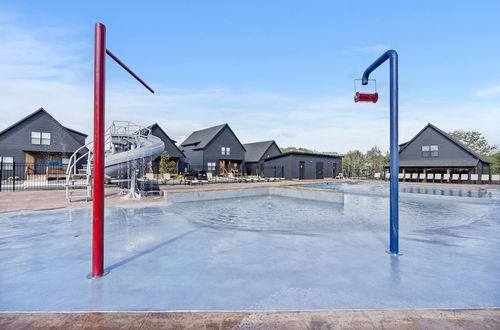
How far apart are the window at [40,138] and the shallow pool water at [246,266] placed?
80.0 feet

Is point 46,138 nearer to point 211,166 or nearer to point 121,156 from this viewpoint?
point 211,166

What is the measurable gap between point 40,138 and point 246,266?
32.1 meters

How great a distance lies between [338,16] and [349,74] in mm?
8403

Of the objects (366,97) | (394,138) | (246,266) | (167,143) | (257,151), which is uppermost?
(167,143)

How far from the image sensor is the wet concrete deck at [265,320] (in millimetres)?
2498

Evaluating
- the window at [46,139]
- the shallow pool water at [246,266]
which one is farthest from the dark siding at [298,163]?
the window at [46,139]

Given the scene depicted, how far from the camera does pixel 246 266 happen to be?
13.9 ft

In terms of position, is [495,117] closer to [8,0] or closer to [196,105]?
[196,105]

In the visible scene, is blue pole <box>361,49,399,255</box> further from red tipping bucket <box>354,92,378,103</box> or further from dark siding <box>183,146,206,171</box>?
dark siding <box>183,146,206,171</box>

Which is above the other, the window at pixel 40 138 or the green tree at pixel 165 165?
the window at pixel 40 138

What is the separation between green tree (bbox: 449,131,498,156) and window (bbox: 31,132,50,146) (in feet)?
193

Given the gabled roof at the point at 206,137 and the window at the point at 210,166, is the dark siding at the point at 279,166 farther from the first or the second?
the window at the point at 210,166

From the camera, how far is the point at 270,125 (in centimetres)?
Answer: 3825

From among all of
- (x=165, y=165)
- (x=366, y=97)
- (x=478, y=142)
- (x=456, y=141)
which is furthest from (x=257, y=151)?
(x=478, y=142)
